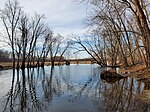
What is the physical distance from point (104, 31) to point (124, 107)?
27823 millimetres

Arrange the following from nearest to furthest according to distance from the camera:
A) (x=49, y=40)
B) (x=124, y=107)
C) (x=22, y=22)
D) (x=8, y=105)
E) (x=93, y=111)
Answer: (x=93, y=111) → (x=124, y=107) → (x=8, y=105) → (x=22, y=22) → (x=49, y=40)

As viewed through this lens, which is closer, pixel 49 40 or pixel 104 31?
pixel 104 31

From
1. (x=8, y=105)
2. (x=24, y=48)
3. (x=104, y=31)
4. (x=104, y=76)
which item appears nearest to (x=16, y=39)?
(x=24, y=48)

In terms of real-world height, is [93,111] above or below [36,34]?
below

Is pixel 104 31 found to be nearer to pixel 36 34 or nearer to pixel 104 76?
pixel 104 76

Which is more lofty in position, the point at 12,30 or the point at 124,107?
the point at 12,30

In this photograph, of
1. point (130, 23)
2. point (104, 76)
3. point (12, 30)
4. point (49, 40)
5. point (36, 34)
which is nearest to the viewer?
point (104, 76)

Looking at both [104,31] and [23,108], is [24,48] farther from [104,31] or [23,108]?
[23,108]

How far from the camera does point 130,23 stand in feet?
113

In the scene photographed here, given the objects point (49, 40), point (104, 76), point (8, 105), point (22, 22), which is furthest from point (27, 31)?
point (8, 105)

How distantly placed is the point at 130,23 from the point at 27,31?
2848 cm

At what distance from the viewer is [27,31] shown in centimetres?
5434

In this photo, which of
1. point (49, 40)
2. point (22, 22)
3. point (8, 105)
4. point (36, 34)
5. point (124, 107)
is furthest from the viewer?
point (49, 40)

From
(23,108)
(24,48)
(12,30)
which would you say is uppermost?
(12,30)
